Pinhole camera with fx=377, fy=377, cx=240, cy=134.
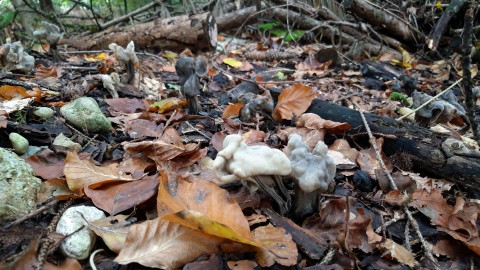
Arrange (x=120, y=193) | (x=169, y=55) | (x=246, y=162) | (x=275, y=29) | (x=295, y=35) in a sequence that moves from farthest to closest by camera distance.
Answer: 1. (x=275, y=29)
2. (x=295, y=35)
3. (x=169, y=55)
4. (x=120, y=193)
5. (x=246, y=162)

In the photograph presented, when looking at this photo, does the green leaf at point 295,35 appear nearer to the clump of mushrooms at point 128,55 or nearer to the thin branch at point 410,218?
the clump of mushrooms at point 128,55

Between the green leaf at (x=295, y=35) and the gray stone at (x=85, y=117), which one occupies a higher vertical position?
the gray stone at (x=85, y=117)

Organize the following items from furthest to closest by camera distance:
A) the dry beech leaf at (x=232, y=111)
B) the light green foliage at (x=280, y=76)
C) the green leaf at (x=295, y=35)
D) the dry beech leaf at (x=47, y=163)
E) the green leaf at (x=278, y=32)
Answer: the green leaf at (x=278, y=32) → the green leaf at (x=295, y=35) → the light green foliage at (x=280, y=76) → the dry beech leaf at (x=232, y=111) → the dry beech leaf at (x=47, y=163)

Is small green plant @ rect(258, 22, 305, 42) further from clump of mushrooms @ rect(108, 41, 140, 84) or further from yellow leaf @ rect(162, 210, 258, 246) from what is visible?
yellow leaf @ rect(162, 210, 258, 246)

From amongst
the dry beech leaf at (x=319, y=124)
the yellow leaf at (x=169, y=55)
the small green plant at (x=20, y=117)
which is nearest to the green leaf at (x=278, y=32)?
the yellow leaf at (x=169, y=55)

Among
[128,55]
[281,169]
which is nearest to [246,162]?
[281,169]

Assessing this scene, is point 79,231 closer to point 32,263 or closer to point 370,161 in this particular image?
point 32,263

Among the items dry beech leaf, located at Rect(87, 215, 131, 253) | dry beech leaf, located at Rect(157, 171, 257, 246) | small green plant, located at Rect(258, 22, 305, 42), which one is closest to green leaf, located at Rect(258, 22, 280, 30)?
small green plant, located at Rect(258, 22, 305, 42)
